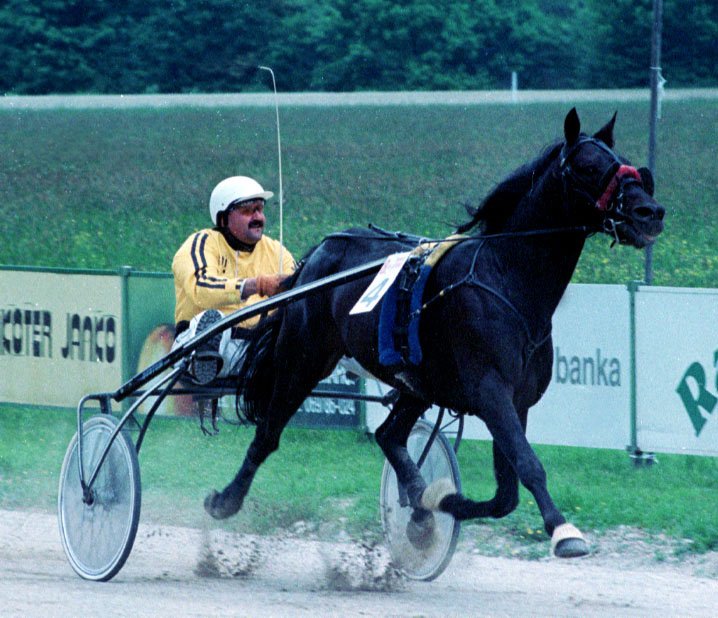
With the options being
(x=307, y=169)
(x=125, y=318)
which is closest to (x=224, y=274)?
(x=125, y=318)

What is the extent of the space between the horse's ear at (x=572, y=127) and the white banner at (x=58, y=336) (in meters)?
4.78

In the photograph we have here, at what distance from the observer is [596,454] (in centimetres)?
824

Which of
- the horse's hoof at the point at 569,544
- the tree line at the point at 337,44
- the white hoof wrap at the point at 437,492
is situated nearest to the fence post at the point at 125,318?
the white hoof wrap at the point at 437,492

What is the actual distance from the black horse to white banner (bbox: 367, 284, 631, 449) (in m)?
1.95

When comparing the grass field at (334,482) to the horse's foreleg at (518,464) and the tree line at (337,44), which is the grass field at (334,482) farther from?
the tree line at (337,44)

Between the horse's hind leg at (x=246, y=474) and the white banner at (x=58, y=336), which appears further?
the white banner at (x=58, y=336)

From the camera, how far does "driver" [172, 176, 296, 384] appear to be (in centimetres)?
603

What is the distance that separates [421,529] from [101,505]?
1.33m

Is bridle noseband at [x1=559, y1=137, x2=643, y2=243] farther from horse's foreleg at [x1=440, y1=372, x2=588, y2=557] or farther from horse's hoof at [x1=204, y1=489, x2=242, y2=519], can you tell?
horse's hoof at [x1=204, y1=489, x2=242, y2=519]

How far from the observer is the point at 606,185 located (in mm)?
4719

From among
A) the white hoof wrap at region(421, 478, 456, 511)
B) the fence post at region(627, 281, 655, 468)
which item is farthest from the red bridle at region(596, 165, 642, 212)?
the fence post at region(627, 281, 655, 468)

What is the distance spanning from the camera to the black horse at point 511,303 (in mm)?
4707

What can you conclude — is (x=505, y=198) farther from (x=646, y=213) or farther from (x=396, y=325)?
(x=646, y=213)

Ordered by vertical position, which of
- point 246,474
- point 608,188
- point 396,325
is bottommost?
point 246,474
